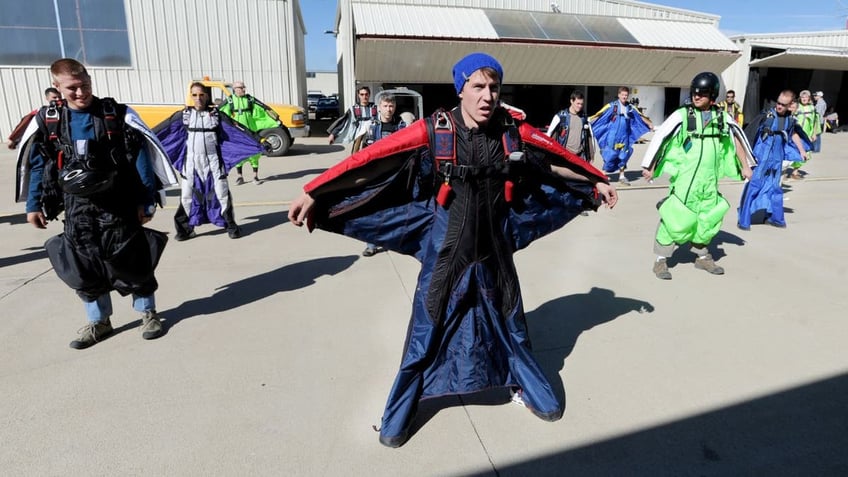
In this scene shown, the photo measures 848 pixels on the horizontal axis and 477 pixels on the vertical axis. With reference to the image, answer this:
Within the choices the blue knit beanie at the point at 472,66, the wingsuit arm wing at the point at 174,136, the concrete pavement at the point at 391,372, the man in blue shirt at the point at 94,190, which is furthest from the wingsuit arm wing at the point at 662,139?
the wingsuit arm wing at the point at 174,136

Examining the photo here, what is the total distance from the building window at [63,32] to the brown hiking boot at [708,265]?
19149 mm

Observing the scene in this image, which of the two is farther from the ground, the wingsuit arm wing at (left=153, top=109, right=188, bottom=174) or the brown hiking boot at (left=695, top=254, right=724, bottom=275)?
the wingsuit arm wing at (left=153, top=109, right=188, bottom=174)

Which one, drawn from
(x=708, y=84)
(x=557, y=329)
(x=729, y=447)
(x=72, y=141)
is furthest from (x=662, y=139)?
(x=72, y=141)

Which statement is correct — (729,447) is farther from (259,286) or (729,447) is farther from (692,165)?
(259,286)

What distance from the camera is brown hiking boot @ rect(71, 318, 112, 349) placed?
3656mm

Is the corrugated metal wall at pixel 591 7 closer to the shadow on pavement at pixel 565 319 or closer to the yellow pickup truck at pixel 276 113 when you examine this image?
the yellow pickup truck at pixel 276 113

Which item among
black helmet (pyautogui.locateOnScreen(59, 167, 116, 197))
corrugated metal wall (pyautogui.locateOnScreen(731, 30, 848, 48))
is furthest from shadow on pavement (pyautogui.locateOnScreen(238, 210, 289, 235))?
corrugated metal wall (pyautogui.locateOnScreen(731, 30, 848, 48))

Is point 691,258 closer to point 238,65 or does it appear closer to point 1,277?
point 1,277

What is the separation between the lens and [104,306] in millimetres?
3779

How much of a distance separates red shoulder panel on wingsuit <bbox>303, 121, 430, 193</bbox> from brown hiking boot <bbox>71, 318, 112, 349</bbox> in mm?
2320

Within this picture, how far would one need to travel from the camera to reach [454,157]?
97.3 inches

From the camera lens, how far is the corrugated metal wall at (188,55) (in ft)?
58.9

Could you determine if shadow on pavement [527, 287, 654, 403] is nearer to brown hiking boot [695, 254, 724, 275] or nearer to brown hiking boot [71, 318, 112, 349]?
brown hiking boot [695, 254, 724, 275]

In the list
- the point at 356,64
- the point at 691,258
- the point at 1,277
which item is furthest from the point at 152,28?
the point at 691,258
